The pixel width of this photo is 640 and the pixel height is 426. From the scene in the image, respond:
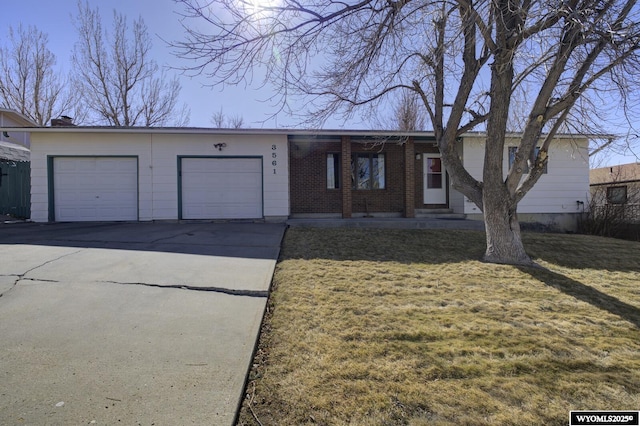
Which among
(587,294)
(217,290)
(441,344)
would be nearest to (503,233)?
(587,294)

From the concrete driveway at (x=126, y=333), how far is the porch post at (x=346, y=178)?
643cm

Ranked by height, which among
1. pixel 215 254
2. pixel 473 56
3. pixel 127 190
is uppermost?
pixel 473 56

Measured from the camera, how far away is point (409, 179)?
13.4 metres

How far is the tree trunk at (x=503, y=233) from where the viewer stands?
707cm

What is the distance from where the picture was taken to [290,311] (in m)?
4.26

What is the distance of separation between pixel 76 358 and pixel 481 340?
3.90 meters

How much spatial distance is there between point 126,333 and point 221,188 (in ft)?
31.0

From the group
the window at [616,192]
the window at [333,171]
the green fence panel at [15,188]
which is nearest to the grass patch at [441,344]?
the window at [333,171]

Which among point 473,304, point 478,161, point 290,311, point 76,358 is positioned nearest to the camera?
point 76,358

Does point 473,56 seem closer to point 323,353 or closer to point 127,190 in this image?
point 323,353

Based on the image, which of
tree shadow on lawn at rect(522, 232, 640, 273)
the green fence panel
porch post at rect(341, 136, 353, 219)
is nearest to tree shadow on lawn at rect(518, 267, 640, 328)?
tree shadow on lawn at rect(522, 232, 640, 273)

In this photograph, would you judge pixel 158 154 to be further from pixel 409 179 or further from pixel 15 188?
pixel 409 179

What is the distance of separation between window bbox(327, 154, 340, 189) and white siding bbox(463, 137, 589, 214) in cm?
525

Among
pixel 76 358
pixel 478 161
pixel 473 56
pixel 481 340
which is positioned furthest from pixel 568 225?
pixel 76 358
